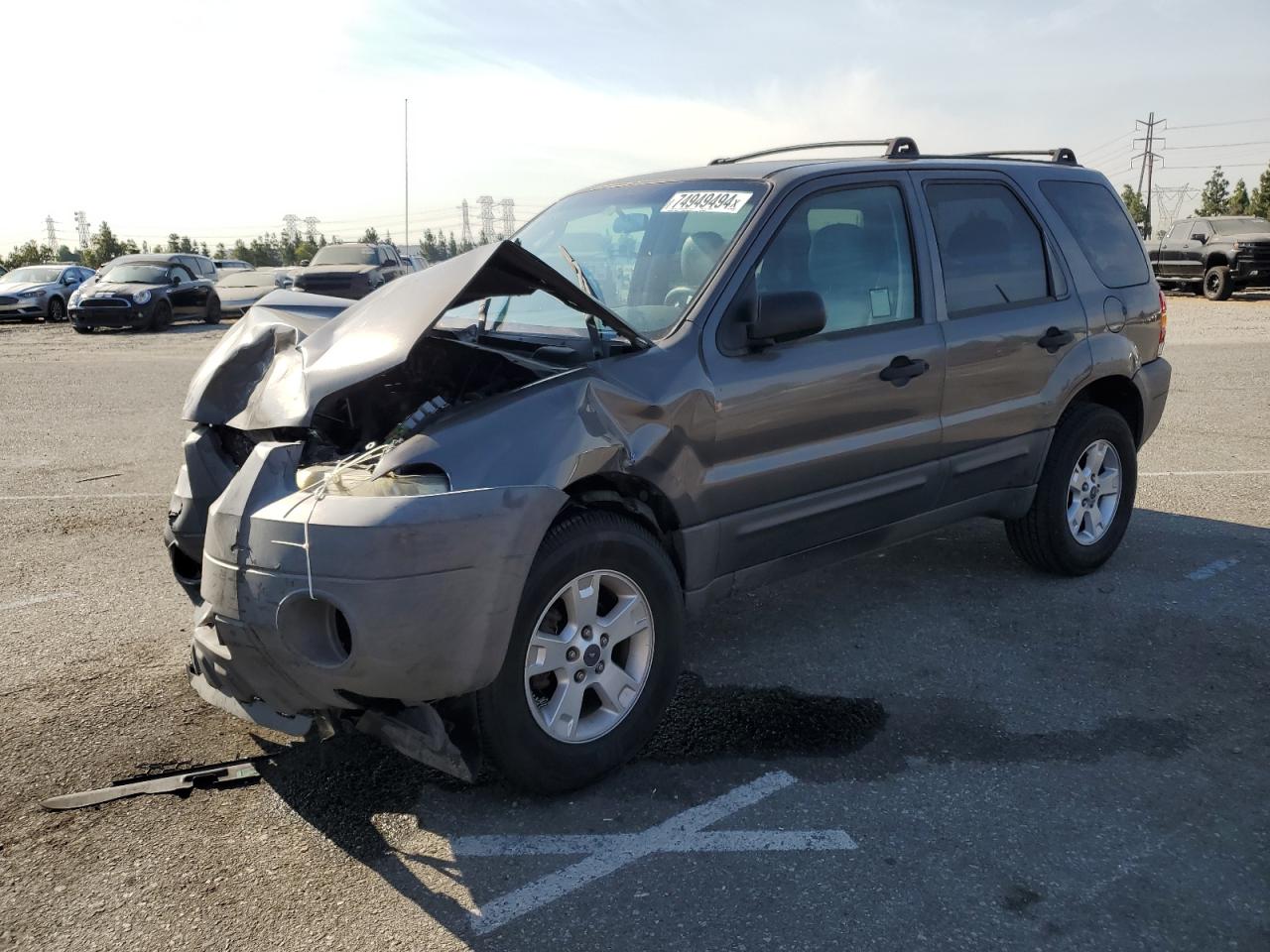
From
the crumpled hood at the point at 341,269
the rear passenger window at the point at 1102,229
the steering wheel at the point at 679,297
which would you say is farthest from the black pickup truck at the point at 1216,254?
the steering wheel at the point at 679,297

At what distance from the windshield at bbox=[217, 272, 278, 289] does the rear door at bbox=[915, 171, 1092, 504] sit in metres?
25.3

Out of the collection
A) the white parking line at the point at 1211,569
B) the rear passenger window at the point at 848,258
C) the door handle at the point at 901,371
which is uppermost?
the rear passenger window at the point at 848,258

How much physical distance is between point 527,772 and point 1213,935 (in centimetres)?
185

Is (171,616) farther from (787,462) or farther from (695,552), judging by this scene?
(787,462)

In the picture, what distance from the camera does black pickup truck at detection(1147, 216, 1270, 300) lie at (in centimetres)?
2422

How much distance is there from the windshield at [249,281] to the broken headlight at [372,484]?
2619cm

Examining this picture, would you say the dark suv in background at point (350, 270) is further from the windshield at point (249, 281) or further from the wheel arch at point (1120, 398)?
the wheel arch at point (1120, 398)

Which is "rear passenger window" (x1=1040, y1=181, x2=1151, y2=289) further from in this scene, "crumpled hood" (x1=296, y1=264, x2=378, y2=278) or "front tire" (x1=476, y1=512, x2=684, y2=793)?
"crumpled hood" (x1=296, y1=264, x2=378, y2=278)

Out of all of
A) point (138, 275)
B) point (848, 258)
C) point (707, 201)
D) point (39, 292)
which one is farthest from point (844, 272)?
point (39, 292)

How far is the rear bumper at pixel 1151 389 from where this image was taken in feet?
17.8

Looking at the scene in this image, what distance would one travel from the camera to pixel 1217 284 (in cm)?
2506

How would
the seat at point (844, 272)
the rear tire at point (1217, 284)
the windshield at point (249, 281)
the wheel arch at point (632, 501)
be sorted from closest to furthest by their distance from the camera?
the wheel arch at point (632, 501) < the seat at point (844, 272) < the rear tire at point (1217, 284) < the windshield at point (249, 281)

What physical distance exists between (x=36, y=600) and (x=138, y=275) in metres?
21.1

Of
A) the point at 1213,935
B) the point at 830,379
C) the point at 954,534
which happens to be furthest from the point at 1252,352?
the point at 1213,935
